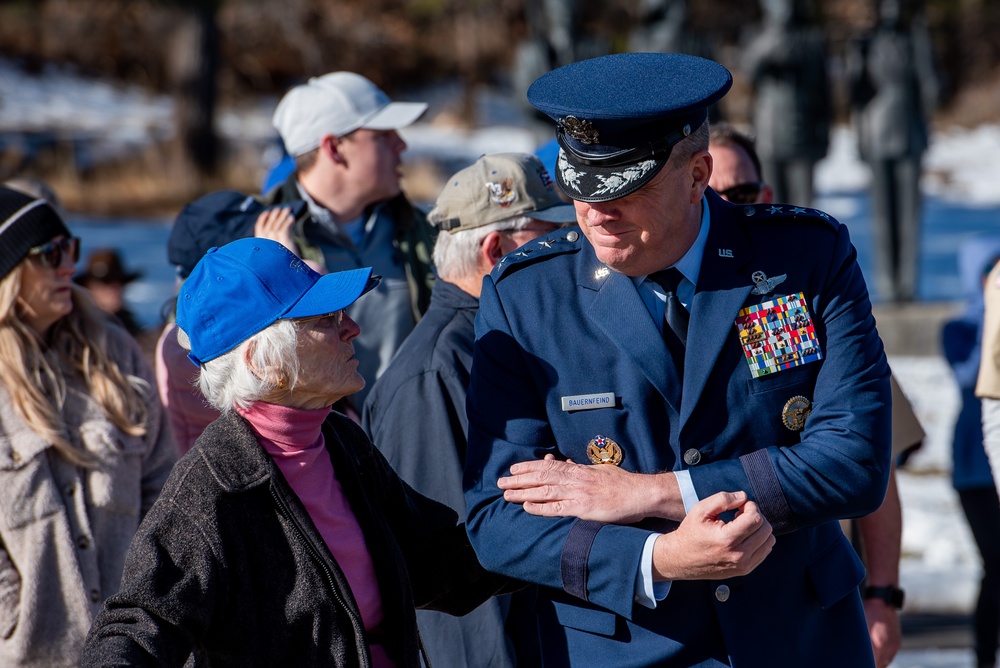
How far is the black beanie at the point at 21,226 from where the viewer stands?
3289 mm

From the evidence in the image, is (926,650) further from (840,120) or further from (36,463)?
(840,120)

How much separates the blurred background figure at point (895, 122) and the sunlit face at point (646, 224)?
8.69 meters

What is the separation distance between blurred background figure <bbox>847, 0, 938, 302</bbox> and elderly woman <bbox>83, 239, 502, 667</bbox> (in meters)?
8.78

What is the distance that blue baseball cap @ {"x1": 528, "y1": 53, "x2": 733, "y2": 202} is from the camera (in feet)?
7.07

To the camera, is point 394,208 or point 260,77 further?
point 260,77

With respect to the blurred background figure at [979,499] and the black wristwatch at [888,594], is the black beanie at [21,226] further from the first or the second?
the blurred background figure at [979,499]

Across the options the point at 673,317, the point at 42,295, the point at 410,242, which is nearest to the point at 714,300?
the point at 673,317

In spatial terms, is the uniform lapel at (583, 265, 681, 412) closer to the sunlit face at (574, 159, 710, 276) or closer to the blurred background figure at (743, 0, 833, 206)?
the sunlit face at (574, 159, 710, 276)

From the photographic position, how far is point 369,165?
13.9 ft

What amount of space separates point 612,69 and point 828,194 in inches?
708

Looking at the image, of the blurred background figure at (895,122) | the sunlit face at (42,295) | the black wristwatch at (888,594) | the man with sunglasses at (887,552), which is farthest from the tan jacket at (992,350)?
the blurred background figure at (895,122)

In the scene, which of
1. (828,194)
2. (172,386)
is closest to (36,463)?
(172,386)

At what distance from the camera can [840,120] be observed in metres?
24.5

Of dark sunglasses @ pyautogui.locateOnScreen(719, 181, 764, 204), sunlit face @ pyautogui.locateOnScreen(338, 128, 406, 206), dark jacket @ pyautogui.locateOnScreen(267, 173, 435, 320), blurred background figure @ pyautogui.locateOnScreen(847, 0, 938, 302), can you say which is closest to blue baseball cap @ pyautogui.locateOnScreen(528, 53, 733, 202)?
dark sunglasses @ pyautogui.locateOnScreen(719, 181, 764, 204)
